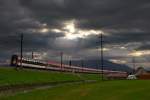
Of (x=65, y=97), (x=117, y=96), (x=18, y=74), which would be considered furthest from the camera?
(x=18, y=74)

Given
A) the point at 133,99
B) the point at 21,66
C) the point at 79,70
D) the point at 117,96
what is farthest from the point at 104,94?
the point at 79,70

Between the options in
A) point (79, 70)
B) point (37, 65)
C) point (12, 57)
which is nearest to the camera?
point (12, 57)

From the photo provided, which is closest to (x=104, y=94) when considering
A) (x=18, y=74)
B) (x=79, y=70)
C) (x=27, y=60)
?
(x=18, y=74)

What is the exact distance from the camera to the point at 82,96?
31.1 metres

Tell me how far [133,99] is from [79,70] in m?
119

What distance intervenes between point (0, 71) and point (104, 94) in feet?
159

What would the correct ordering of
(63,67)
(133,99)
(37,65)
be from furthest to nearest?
(63,67)
(37,65)
(133,99)

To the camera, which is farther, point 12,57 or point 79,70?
point 79,70

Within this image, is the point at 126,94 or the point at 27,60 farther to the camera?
the point at 27,60

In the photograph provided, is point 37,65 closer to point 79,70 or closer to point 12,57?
point 12,57

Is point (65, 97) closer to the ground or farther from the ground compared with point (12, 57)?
closer to the ground

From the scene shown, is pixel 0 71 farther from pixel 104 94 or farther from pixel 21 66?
pixel 104 94

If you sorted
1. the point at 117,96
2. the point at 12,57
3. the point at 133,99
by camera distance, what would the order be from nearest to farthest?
the point at 133,99 → the point at 117,96 → the point at 12,57

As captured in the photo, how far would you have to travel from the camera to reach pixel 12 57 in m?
87.1
